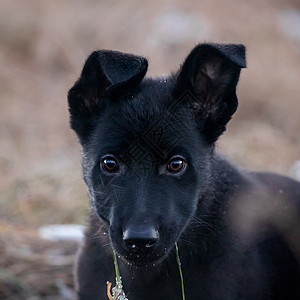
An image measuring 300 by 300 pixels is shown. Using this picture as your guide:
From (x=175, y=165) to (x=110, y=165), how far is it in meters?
0.38

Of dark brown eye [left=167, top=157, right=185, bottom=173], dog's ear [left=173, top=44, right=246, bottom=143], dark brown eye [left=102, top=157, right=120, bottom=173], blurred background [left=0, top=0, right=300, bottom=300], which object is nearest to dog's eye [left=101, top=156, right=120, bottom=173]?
dark brown eye [left=102, top=157, right=120, bottom=173]

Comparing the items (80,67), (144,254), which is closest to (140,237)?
(144,254)

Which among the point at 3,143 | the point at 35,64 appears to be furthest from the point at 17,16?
the point at 3,143

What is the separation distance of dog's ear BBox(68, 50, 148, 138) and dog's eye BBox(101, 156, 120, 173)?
382mm

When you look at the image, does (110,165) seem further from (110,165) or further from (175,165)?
(175,165)

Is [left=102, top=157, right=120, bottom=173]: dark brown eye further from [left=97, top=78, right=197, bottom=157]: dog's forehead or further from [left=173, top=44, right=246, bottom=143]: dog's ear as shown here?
[left=173, top=44, right=246, bottom=143]: dog's ear

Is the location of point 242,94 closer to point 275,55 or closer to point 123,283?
point 275,55

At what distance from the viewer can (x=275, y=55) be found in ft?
36.1

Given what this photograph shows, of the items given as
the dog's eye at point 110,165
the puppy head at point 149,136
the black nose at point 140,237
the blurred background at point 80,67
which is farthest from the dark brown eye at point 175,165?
the blurred background at point 80,67

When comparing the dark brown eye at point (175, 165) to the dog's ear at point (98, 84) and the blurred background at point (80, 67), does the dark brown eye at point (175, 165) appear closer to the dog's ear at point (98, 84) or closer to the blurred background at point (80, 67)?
the dog's ear at point (98, 84)

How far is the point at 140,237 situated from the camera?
301 cm

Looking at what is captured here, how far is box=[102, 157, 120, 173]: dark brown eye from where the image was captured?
3381mm

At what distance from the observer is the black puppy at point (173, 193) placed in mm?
3242

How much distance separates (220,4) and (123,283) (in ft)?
30.6
